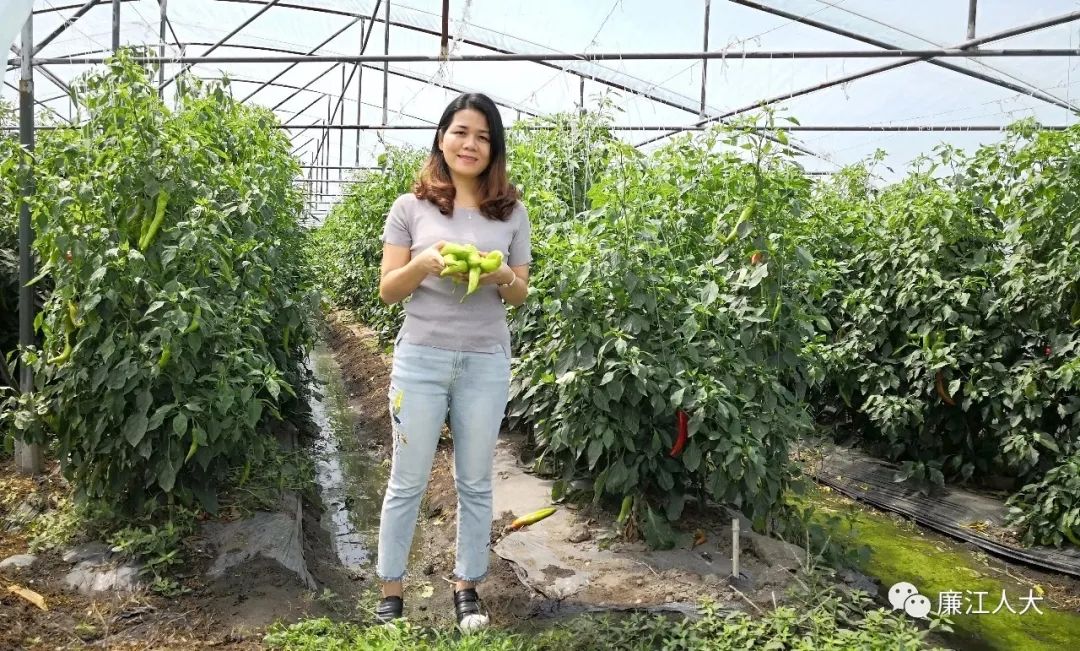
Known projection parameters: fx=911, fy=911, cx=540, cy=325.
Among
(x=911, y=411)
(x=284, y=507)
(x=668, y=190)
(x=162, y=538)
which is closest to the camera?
(x=162, y=538)

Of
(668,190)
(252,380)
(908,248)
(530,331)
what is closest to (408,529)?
(252,380)

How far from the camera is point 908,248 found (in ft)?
16.6

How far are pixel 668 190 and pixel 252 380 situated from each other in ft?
5.79

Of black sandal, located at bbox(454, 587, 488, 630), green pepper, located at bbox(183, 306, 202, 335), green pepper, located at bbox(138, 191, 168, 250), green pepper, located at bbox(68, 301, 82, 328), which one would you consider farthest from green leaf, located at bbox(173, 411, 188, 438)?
black sandal, located at bbox(454, 587, 488, 630)

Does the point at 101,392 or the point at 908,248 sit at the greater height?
the point at 908,248

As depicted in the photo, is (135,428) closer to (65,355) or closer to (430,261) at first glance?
(65,355)

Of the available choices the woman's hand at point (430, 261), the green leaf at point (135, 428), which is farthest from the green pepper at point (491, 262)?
the green leaf at point (135, 428)

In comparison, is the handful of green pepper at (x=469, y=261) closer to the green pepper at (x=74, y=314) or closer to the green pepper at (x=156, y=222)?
the green pepper at (x=156, y=222)

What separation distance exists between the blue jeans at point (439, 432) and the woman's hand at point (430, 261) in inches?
10.8

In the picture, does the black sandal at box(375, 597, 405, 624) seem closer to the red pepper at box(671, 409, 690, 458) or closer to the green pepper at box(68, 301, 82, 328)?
the red pepper at box(671, 409, 690, 458)

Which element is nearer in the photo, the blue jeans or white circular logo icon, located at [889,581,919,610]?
the blue jeans

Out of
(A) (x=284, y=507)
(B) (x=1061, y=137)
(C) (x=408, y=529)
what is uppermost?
(B) (x=1061, y=137)

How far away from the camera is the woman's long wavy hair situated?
2.71 metres

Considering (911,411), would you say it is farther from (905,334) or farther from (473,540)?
(473,540)
